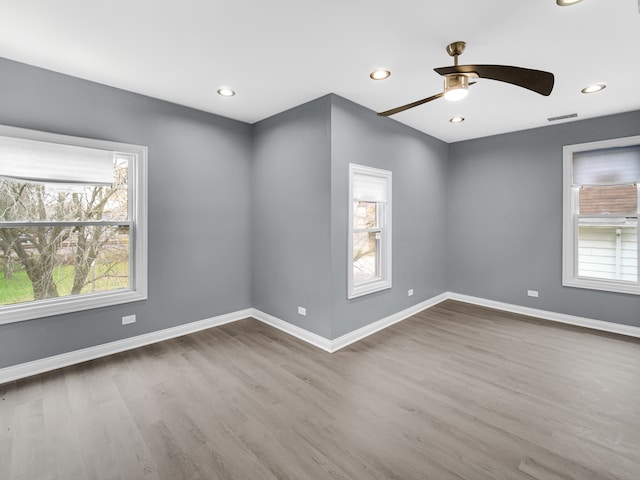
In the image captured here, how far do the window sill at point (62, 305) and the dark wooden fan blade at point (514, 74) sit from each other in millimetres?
3572

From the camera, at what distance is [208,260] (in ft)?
12.9

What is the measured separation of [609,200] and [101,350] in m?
6.39

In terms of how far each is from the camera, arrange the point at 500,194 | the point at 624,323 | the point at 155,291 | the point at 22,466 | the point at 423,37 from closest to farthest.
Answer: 1. the point at 22,466
2. the point at 423,37
3. the point at 155,291
4. the point at 624,323
5. the point at 500,194

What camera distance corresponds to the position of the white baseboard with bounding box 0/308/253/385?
8.74ft

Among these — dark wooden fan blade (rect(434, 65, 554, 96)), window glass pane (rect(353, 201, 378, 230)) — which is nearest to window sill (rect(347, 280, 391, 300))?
window glass pane (rect(353, 201, 378, 230))

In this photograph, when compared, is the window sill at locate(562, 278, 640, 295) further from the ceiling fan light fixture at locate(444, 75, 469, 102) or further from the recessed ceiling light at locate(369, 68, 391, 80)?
the recessed ceiling light at locate(369, 68, 391, 80)

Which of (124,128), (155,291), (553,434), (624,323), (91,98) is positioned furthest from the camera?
(624,323)

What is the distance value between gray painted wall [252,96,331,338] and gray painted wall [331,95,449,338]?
0.41 ft

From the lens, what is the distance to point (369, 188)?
12.5ft

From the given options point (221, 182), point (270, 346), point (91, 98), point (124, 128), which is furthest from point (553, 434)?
point (91, 98)

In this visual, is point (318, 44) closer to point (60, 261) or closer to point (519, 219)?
point (60, 261)

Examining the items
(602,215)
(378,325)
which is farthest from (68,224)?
(602,215)

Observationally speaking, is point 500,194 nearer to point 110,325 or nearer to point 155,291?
point 155,291

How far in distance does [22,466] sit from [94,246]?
200 centimetres
